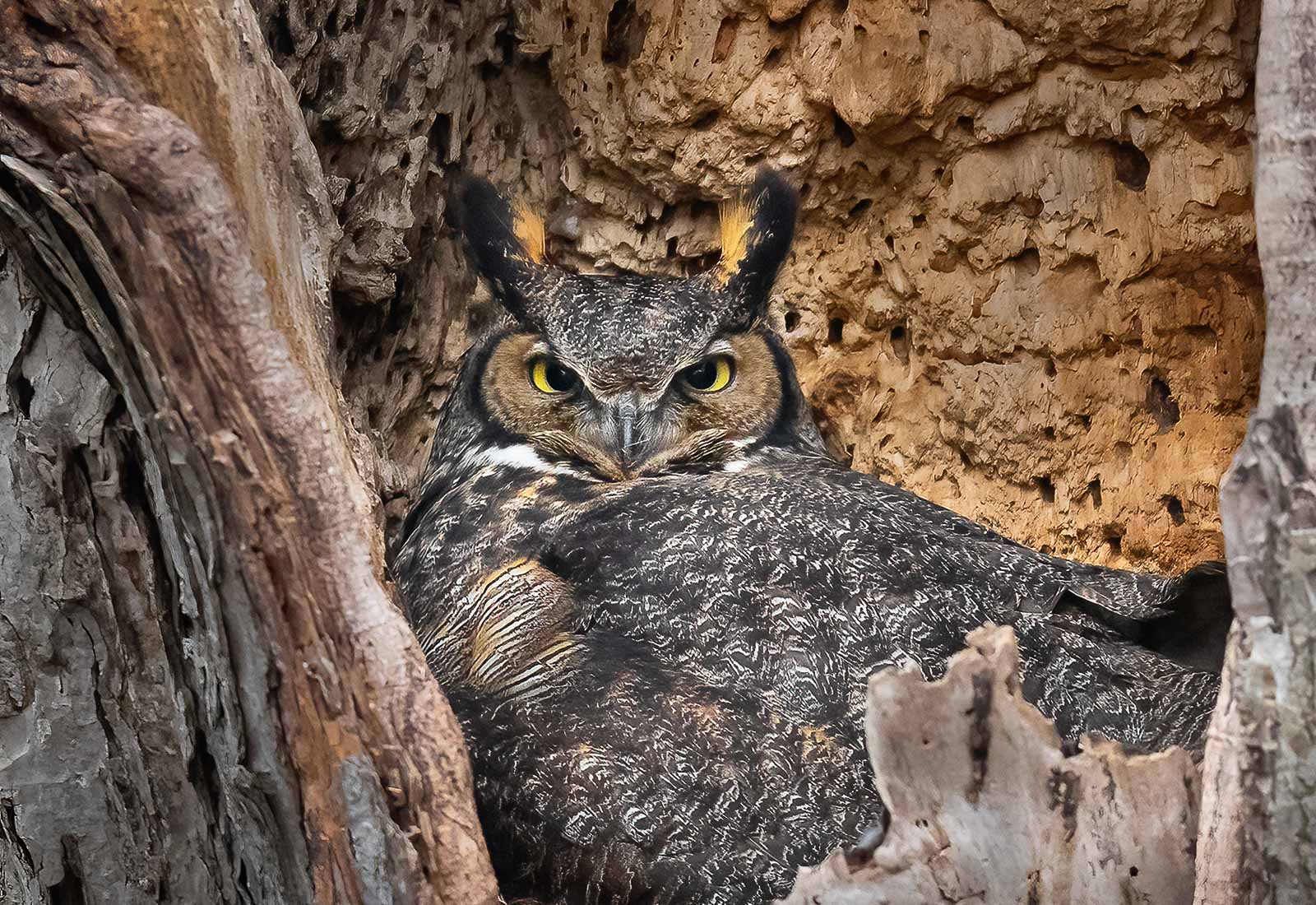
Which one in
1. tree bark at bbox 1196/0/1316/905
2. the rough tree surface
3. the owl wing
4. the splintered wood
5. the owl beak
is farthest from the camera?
the rough tree surface

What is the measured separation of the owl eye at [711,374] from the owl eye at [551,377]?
20cm

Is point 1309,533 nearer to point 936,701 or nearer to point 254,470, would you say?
point 936,701

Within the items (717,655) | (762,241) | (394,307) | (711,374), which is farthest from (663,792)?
(394,307)

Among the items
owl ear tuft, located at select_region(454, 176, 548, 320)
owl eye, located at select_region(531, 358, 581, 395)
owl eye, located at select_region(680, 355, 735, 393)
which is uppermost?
owl ear tuft, located at select_region(454, 176, 548, 320)

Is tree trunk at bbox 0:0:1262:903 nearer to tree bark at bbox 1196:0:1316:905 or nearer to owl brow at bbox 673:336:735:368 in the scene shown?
owl brow at bbox 673:336:735:368

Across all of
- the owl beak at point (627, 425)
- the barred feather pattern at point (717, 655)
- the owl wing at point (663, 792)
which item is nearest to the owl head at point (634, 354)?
the owl beak at point (627, 425)

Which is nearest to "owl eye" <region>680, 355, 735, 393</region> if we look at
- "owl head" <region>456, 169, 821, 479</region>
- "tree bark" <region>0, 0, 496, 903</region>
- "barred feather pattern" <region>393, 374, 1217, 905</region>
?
"owl head" <region>456, 169, 821, 479</region>

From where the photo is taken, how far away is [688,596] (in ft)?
5.60

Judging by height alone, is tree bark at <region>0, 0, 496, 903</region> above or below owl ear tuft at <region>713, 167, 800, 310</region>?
below

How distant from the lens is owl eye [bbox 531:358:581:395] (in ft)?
7.10

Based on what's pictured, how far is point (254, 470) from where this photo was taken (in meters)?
1.29

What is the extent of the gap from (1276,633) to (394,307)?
1986 millimetres

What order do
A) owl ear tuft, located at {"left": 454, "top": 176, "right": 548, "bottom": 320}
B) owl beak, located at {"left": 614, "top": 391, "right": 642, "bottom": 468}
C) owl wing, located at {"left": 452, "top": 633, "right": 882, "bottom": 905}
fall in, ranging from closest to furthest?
1. owl wing, located at {"left": 452, "top": 633, "right": 882, "bottom": 905}
2. owl beak, located at {"left": 614, "top": 391, "right": 642, "bottom": 468}
3. owl ear tuft, located at {"left": 454, "top": 176, "right": 548, "bottom": 320}

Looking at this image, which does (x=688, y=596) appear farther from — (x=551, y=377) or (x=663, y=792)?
(x=551, y=377)
